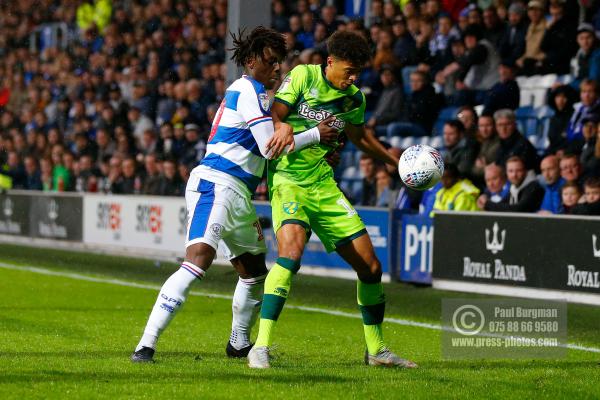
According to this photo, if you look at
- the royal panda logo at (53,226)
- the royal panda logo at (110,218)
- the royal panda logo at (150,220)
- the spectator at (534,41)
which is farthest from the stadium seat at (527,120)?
the royal panda logo at (53,226)

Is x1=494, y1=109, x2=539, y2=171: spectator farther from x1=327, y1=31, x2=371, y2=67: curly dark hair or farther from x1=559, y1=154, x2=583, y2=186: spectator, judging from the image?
x1=327, y1=31, x2=371, y2=67: curly dark hair

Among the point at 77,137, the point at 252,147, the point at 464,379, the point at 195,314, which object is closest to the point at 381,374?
the point at 464,379

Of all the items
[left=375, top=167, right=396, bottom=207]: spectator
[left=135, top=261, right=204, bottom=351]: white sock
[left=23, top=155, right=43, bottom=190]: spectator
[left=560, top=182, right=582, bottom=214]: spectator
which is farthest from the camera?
[left=23, top=155, right=43, bottom=190]: spectator

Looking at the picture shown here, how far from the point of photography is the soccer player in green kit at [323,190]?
714 centimetres

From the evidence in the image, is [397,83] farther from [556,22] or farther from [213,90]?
[213,90]

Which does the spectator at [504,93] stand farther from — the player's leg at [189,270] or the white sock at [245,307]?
the player's leg at [189,270]

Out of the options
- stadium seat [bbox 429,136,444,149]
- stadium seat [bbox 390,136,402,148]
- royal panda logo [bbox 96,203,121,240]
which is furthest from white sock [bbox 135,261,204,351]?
royal panda logo [bbox 96,203,121,240]

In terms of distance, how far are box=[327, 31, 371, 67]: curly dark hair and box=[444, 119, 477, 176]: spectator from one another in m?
7.35

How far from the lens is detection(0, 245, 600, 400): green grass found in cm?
619

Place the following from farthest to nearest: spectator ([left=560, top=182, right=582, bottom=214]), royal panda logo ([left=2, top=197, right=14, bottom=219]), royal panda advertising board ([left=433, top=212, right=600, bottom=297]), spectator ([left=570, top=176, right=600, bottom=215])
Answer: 1. royal panda logo ([left=2, top=197, right=14, bottom=219])
2. spectator ([left=560, top=182, right=582, bottom=214])
3. spectator ([left=570, top=176, right=600, bottom=215])
4. royal panda advertising board ([left=433, top=212, right=600, bottom=297])

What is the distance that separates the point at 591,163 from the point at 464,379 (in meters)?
7.16

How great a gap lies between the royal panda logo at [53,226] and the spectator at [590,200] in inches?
410

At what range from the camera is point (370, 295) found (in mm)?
7277

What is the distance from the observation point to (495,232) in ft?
41.6
